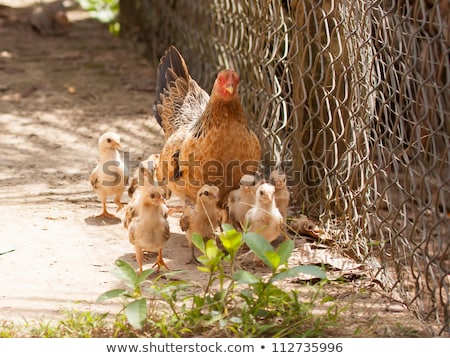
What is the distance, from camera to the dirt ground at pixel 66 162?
4422 millimetres

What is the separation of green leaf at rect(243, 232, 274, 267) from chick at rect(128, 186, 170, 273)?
1.02 meters

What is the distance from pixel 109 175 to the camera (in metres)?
5.76

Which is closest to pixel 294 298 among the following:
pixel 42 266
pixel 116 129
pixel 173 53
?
pixel 42 266

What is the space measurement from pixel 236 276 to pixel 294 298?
1.23ft

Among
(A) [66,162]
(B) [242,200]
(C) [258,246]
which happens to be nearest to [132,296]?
(C) [258,246]

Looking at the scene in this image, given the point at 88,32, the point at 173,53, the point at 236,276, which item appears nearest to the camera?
the point at 236,276

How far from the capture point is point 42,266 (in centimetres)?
478

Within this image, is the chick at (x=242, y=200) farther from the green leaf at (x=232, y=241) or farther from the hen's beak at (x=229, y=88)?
the green leaf at (x=232, y=241)

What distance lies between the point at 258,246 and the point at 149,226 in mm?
1092

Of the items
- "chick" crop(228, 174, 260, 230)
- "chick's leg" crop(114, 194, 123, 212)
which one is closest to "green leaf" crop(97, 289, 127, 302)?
"chick" crop(228, 174, 260, 230)

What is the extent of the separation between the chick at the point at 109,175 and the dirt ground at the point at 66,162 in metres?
0.20

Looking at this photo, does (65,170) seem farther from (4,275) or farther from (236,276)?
(236,276)

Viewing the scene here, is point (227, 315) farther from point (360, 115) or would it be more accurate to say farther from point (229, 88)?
point (229, 88)

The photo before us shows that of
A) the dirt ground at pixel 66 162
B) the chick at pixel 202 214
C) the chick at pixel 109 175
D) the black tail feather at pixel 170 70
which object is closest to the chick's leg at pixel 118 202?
the chick at pixel 109 175
